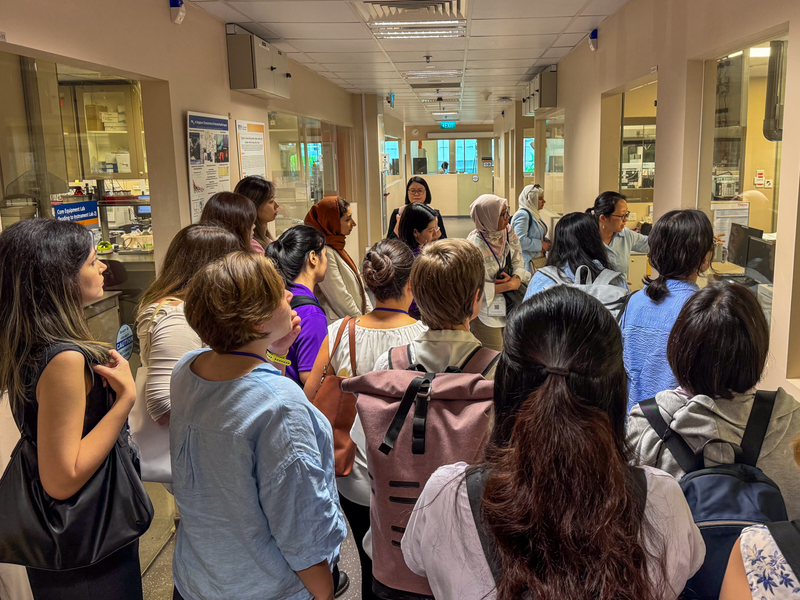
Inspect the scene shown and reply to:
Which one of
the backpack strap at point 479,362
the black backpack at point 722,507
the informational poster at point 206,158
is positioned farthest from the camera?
the informational poster at point 206,158

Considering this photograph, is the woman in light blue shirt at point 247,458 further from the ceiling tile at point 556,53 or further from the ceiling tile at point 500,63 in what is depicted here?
the ceiling tile at point 500,63

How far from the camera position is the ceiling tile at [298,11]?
14.6ft

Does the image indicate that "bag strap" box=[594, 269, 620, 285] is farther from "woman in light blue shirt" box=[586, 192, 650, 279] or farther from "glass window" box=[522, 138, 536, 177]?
"glass window" box=[522, 138, 536, 177]

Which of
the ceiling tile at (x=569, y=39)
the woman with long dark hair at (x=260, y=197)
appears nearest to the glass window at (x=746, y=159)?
the ceiling tile at (x=569, y=39)

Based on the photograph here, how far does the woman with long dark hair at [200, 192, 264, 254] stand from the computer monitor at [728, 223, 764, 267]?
2.56 meters

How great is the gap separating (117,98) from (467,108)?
9.76m

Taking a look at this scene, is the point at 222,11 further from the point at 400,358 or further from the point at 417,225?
the point at 400,358

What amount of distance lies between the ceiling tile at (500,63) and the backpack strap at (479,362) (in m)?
6.48

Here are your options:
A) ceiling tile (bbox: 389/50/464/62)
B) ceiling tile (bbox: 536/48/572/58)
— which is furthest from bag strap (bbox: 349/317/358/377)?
ceiling tile (bbox: 536/48/572/58)

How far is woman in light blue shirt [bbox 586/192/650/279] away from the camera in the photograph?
13.1 ft

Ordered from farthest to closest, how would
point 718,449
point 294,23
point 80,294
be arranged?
point 294,23, point 80,294, point 718,449

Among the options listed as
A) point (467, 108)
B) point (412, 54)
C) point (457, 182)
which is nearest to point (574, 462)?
point (412, 54)

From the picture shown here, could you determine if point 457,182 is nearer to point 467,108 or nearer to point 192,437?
point 467,108

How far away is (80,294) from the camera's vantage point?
1652 millimetres
